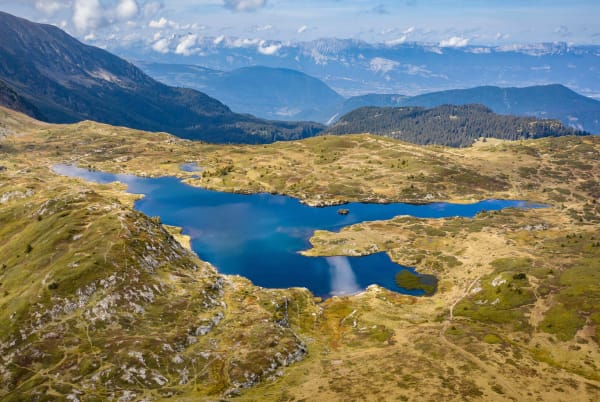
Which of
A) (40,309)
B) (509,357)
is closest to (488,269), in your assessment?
(509,357)

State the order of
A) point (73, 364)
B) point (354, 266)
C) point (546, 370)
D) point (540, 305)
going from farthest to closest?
point (354, 266)
point (540, 305)
point (546, 370)
point (73, 364)

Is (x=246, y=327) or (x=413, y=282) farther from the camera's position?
(x=413, y=282)

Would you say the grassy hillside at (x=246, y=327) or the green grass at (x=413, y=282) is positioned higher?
the grassy hillside at (x=246, y=327)

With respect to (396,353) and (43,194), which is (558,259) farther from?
(43,194)

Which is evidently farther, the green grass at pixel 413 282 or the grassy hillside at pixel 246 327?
the green grass at pixel 413 282

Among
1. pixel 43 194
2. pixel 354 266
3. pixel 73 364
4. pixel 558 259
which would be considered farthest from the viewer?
pixel 43 194

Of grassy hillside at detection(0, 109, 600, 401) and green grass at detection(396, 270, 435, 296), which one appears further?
green grass at detection(396, 270, 435, 296)

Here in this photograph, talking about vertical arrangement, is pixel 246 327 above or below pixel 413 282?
above

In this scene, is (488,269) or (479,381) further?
(488,269)

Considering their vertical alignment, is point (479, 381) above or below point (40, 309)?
below

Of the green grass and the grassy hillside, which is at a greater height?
the grassy hillside
